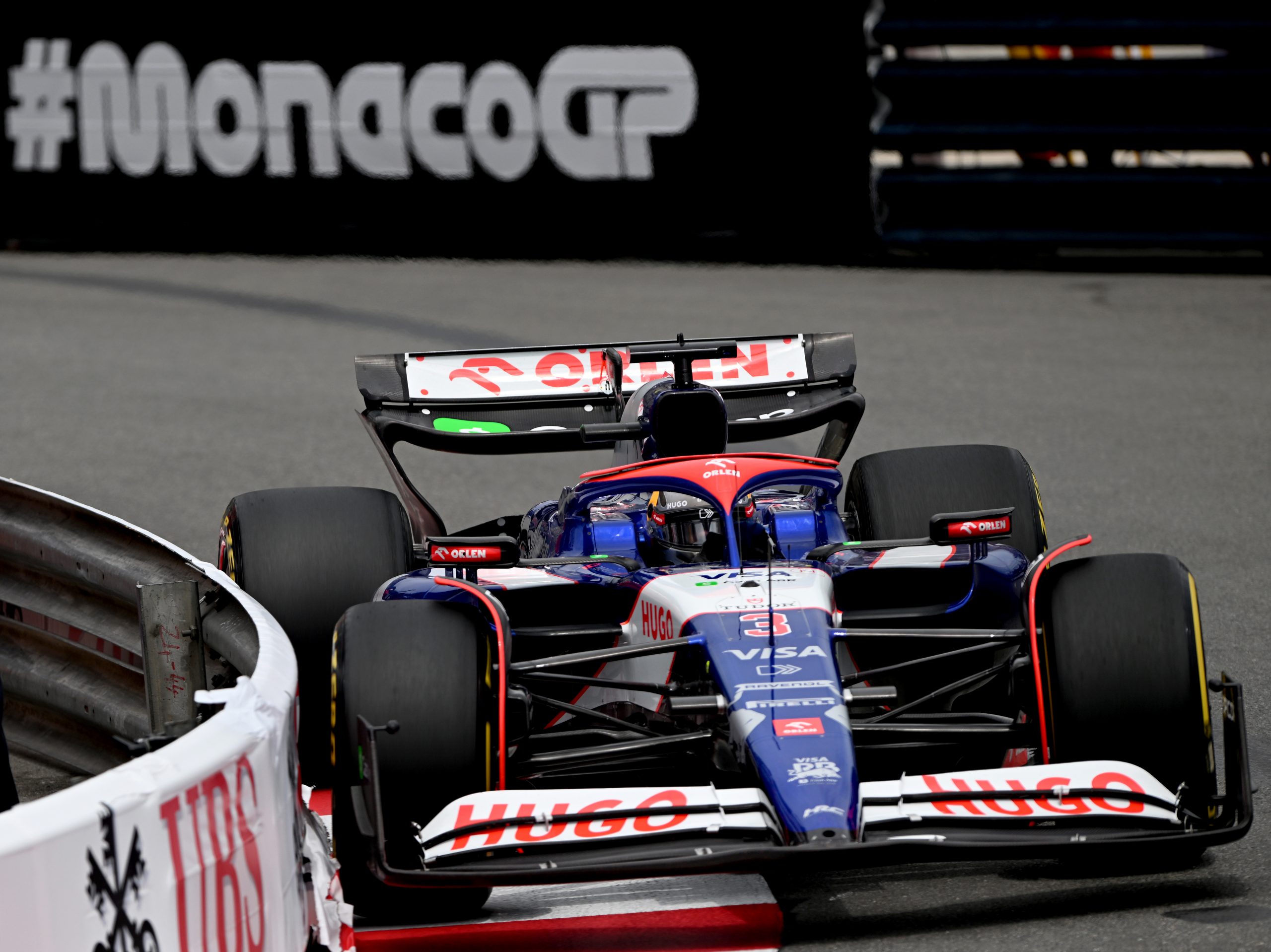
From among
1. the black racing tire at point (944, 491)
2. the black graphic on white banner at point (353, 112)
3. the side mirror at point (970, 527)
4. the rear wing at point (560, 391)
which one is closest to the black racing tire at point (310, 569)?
→ the rear wing at point (560, 391)

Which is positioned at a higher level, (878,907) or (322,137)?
(322,137)

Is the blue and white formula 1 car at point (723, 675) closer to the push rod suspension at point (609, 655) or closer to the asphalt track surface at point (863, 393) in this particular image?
the push rod suspension at point (609, 655)

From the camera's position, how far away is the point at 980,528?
5.05 metres

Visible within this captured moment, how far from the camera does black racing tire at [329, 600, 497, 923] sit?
4496 millimetres

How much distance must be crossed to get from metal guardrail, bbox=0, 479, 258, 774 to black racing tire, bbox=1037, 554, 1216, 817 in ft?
7.16

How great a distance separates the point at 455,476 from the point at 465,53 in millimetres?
5761

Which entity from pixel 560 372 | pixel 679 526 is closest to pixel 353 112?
pixel 560 372

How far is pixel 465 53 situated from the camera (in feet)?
48.8

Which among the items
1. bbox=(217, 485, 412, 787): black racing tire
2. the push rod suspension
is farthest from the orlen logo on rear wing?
the push rod suspension

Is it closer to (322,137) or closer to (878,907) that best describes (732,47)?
(322,137)

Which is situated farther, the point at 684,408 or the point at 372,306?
the point at 372,306

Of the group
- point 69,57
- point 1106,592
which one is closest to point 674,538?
point 1106,592

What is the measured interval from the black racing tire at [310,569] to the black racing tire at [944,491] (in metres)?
1.48

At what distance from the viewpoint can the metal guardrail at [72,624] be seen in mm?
5473
